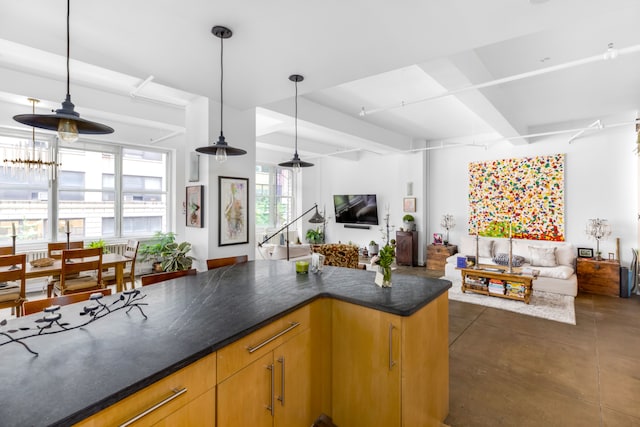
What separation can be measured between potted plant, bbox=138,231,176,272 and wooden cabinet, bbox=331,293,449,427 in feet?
16.1

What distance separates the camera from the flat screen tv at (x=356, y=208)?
8.71 metres

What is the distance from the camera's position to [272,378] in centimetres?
157

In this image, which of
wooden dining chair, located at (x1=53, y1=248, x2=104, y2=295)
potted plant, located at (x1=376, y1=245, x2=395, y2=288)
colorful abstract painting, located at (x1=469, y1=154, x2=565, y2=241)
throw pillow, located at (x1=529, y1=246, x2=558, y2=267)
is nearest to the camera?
potted plant, located at (x1=376, y1=245, x2=395, y2=288)

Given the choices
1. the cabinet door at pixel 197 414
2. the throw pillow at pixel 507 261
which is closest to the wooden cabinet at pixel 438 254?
the throw pillow at pixel 507 261

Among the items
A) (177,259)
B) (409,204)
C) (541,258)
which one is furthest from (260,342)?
(409,204)

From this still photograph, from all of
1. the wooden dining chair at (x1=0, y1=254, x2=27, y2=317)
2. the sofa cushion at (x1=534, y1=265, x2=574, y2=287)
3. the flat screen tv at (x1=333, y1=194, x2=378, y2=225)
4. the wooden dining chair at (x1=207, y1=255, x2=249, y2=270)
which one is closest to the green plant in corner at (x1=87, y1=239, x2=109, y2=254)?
the wooden dining chair at (x1=0, y1=254, x2=27, y2=317)

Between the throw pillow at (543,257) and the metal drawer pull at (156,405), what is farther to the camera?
the throw pillow at (543,257)

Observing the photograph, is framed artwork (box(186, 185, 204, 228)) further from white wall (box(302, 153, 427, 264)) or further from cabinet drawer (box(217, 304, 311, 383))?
white wall (box(302, 153, 427, 264))

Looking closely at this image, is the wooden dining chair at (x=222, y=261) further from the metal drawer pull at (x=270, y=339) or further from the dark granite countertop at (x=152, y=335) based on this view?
the metal drawer pull at (x=270, y=339)

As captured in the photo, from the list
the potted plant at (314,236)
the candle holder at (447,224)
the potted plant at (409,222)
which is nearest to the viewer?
the candle holder at (447,224)

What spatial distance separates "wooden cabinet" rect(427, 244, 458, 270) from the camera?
7031mm

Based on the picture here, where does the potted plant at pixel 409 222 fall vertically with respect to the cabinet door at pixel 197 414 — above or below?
above

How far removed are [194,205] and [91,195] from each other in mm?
3473

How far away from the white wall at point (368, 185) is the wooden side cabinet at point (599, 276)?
3.10m
